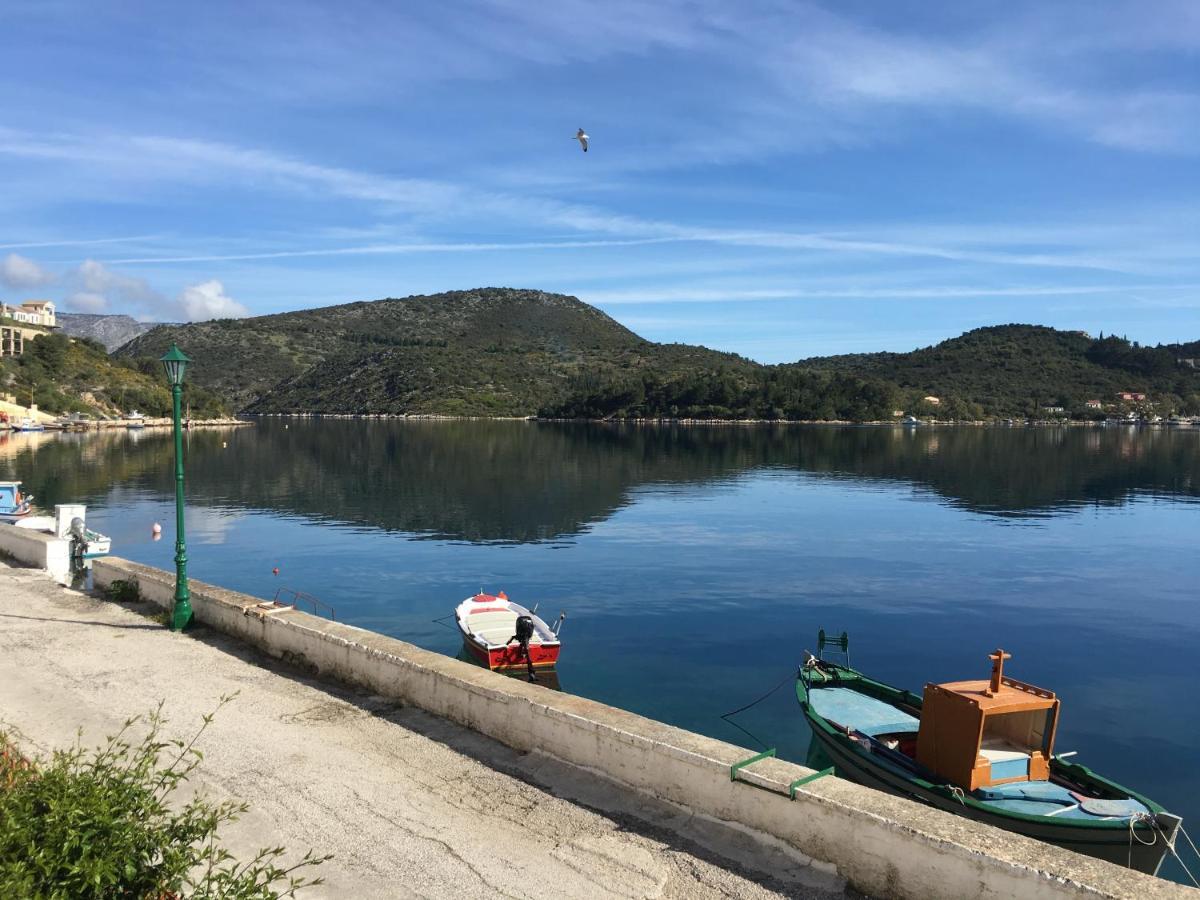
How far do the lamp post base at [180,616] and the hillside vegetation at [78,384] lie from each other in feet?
558

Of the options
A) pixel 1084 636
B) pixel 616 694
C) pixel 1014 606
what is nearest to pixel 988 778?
pixel 616 694

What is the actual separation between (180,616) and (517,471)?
66578 mm

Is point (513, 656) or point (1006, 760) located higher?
point (1006, 760)

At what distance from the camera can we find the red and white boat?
20719 mm

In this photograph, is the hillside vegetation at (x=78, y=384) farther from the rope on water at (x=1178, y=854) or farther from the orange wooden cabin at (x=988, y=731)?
the rope on water at (x=1178, y=854)

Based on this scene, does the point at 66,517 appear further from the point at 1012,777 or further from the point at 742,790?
the point at 1012,777

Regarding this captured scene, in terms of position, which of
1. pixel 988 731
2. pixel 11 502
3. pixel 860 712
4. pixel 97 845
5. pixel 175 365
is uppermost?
pixel 175 365

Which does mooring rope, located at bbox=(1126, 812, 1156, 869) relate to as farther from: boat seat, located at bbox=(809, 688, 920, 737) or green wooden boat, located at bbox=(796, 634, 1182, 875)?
boat seat, located at bbox=(809, 688, 920, 737)

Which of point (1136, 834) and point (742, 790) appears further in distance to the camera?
point (1136, 834)

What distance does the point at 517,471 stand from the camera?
81.4 m

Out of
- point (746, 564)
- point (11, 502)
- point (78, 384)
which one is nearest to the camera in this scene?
point (746, 564)

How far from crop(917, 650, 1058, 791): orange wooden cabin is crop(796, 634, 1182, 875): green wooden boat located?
0.01 metres

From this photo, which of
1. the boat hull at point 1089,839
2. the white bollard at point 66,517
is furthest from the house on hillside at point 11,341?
the boat hull at point 1089,839

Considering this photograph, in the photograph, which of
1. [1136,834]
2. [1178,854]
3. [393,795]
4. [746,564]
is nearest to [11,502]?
[746,564]
